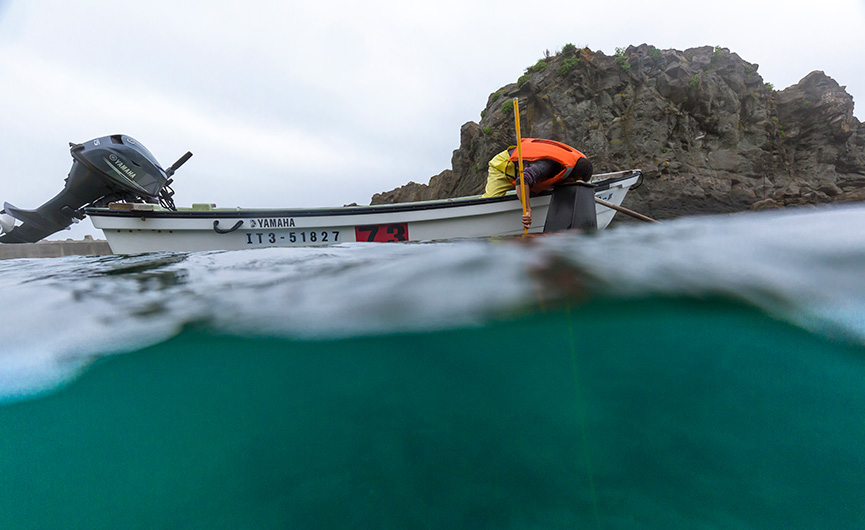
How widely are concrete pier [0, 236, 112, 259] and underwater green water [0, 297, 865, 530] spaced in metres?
10.4

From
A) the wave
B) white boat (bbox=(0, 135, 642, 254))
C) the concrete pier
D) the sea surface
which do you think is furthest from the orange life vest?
the concrete pier

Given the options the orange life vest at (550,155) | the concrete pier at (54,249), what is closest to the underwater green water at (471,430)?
the orange life vest at (550,155)

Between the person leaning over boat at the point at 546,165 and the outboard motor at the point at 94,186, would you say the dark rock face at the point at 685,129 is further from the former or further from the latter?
the outboard motor at the point at 94,186

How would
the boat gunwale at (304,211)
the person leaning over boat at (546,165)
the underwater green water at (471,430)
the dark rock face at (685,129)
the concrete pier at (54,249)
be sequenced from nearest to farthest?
the underwater green water at (471,430) < the boat gunwale at (304,211) < the person leaning over boat at (546,165) < the concrete pier at (54,249) < the dark rock face at (685,129)

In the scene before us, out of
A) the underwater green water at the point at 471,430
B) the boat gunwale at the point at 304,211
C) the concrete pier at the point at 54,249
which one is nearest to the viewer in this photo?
the underwater green water at the point at 471,430

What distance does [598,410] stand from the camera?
1.39 metres

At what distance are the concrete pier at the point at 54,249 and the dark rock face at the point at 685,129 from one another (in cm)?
1616

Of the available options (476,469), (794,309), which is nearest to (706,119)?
(794,309)

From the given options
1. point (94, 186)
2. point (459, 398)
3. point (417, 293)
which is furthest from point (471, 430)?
point (94, 186)

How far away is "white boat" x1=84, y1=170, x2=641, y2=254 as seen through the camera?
628cm

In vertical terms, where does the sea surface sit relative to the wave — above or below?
below

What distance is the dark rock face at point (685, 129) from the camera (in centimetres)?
1866

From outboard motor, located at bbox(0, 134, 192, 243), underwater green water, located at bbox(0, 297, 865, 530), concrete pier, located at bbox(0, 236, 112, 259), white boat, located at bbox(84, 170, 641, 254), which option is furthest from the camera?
A: concrete pier, located at bbox(0, 236, 112, 259)

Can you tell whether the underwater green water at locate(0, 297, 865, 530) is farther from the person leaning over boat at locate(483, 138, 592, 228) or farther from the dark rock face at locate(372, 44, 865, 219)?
the dark rock face at locate(372, 44, 865, 219)
